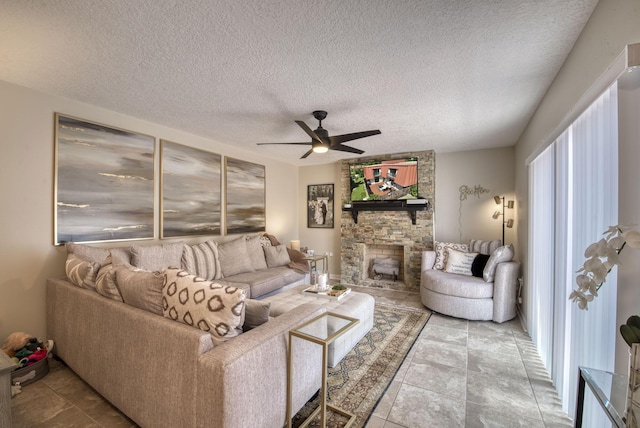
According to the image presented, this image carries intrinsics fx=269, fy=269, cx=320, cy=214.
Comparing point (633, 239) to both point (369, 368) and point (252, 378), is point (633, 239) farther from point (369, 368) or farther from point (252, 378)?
point (369, 368)

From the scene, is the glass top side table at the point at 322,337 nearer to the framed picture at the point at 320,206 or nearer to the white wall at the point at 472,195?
the white wall at the point at 472,195

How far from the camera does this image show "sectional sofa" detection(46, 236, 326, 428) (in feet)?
4.26

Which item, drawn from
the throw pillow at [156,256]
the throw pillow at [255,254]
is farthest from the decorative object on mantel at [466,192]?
the throw pillow at [156,256]

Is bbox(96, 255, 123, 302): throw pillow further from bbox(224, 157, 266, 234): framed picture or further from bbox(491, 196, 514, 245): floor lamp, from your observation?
bbox(491, 196, 514, 245): floor lamp

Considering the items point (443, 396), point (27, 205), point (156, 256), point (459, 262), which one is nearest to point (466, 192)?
point (459, 262)

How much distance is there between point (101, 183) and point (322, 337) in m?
3.01

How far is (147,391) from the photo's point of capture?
1542mm

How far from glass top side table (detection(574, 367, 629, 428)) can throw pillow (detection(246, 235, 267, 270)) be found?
148 inches

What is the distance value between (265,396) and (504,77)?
2944mm

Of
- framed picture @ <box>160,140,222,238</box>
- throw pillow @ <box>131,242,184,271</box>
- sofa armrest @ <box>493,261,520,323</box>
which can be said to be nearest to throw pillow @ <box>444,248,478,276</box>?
sofa armrest @ <box>493,261,520,323</box>

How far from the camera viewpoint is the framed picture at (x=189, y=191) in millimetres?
3688

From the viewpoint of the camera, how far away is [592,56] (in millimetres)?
1542

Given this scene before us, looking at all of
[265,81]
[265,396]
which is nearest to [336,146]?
[265,81]

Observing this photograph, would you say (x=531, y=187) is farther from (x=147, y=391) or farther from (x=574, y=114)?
(x=147, y=391)
